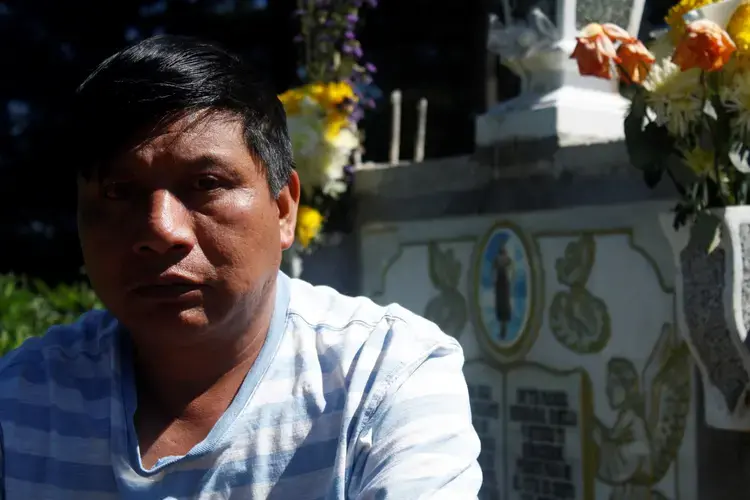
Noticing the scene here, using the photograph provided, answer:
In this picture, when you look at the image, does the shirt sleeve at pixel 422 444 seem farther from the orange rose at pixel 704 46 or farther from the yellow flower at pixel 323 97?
the yellow flower at pixel 323 97

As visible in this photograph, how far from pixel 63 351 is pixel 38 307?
319cm

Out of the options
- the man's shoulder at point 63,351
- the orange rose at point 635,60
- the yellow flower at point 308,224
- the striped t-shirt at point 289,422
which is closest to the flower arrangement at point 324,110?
the yellow flower at point 308,224

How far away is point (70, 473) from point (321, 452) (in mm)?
357

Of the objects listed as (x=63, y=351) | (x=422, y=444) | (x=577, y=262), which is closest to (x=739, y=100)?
(x=577, y=262)

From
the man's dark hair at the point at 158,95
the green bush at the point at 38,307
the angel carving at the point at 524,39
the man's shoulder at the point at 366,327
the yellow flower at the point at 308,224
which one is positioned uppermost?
the angel carving at the point at 524,39

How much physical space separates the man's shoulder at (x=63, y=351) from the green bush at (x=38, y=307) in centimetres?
249

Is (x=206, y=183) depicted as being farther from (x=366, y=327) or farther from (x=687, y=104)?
(x=687, y=104)

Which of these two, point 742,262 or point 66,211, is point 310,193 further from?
point 66,211

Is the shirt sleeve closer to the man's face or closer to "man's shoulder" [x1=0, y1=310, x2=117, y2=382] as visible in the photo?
the man's face

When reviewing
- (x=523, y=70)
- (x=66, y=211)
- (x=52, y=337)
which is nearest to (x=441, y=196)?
(x=523, y=70)

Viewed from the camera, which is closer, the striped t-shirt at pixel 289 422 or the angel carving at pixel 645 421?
the striped t-shirt at pixel 289 422

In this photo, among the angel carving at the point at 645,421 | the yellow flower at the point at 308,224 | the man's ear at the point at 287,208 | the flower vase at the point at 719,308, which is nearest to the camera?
the man's ear at the point at 287,208

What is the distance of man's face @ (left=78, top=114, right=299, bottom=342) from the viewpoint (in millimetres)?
1337

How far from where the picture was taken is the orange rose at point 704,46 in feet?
7.91
